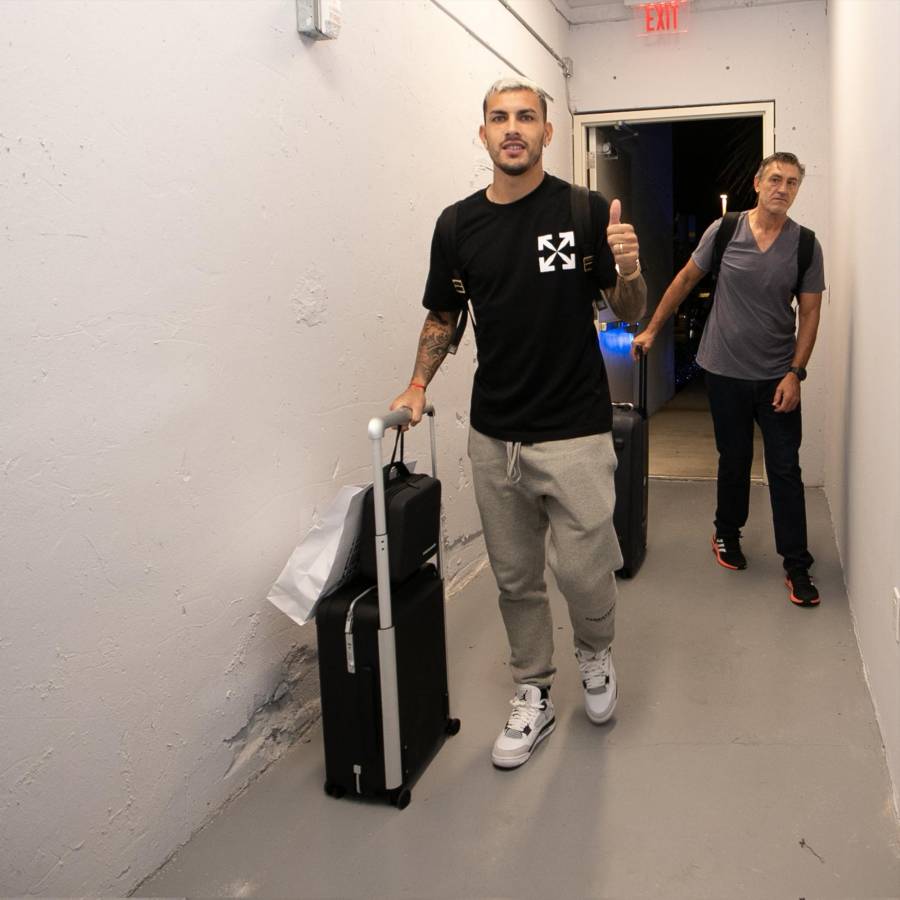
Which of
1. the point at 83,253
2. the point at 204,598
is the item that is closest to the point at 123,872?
the point at 204,598

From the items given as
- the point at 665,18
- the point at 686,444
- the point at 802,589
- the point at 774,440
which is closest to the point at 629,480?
the point at 774,440

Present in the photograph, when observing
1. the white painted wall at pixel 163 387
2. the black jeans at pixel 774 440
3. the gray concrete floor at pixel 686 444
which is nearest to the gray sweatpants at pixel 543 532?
the white painted wall at pixel 163 387

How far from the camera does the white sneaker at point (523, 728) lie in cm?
224

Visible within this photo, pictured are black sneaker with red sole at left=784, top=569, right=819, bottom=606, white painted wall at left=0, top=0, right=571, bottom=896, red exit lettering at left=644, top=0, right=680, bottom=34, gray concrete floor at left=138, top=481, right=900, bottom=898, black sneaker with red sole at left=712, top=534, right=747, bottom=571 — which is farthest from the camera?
red exit lettering at left=644, top=0, right=680, bottom=34

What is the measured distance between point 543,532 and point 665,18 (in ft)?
12.5

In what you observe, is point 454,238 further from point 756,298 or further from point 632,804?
point 756,298

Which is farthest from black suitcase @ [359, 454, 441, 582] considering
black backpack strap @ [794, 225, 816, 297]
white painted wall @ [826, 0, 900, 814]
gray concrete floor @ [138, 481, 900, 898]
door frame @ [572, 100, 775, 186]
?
door frame @ [572, 100, 775, 186]

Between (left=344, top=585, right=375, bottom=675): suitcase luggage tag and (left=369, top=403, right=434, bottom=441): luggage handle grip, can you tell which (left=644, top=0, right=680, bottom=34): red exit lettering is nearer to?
(left=369, top=403, right=434, bottom=441): luggage handle grip

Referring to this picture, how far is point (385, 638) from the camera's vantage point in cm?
199

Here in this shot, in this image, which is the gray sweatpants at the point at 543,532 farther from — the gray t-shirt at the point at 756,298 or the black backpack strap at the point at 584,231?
the gray t-shirt at the point at 756,298

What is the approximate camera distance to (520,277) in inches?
83.1

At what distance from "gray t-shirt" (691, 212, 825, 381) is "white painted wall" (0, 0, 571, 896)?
1361 millimetres

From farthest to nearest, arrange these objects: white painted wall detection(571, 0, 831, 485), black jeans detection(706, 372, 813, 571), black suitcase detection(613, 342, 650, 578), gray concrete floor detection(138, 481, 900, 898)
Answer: white painted wall detection(571, 0, 831, 485) < black suitcase detection(613, 342, 650, 578) < black jeans detection(706, 372, 813, 571) < gray concrete floor detection(138, 481, 900, 898)

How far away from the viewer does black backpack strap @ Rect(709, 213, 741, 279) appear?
3.32 m
